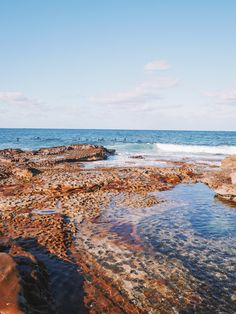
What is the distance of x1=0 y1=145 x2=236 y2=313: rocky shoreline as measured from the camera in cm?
652

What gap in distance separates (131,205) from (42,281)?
895 centimetres

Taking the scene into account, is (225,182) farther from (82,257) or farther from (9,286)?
(9,286)

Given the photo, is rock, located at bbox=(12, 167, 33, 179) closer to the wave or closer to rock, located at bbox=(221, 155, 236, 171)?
rock, located at bbox=(221, 155, 236, 171)

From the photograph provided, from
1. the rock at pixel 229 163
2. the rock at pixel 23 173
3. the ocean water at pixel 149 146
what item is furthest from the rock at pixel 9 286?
the ocean water at pixel 149 146

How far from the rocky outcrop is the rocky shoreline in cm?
8

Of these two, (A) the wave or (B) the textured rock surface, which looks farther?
(A) the wave

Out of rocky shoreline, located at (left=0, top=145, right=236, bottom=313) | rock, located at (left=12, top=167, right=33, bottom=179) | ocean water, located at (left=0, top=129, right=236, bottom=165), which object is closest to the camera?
rocky shoreline, located at (left=0, top=145, right=236, bottom=313)

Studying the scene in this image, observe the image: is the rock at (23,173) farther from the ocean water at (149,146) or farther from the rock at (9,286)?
the rock at (9,286)

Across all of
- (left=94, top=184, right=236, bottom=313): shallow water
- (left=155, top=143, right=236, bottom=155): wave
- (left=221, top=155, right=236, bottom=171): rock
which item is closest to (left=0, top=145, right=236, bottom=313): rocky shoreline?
(left=94, top=184, right=236, bottom=313): shallow water

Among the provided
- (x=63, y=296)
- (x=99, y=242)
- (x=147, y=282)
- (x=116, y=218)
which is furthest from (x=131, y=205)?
(x=63, y=296)

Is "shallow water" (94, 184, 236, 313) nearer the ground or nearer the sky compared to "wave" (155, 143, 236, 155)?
nearer the ground

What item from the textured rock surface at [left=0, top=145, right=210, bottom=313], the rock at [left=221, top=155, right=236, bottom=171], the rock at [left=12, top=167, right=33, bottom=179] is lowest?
the textured rock surface at [left=0, top=145, right=210, bottom=313]

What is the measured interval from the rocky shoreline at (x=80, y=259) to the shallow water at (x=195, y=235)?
0.20 meters

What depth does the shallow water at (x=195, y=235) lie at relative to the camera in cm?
780
